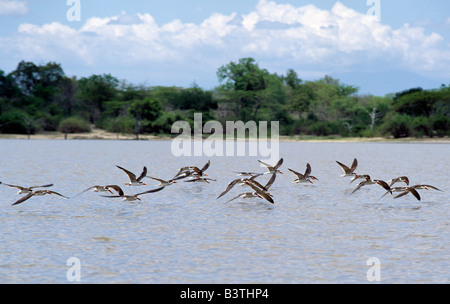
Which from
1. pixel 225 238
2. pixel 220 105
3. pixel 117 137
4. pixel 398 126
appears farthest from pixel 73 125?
pixel 225 238

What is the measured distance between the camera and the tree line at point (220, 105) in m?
99.7

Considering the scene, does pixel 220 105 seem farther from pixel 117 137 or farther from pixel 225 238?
pixel 225 238

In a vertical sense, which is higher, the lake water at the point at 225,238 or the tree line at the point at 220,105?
the tree line at the point at 220,105

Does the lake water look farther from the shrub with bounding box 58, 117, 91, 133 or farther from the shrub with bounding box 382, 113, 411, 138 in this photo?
the shrub with bounding box 58, 117, 91, 133

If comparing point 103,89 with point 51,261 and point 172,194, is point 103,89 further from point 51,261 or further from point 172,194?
point 51,261

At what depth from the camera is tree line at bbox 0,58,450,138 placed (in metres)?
99.7

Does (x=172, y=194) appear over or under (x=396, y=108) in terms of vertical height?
under

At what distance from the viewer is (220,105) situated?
4759 inches

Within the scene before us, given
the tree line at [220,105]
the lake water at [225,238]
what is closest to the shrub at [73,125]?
the tree line at [220,105]

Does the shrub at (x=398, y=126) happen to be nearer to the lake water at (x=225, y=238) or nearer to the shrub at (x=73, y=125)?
the shrub at (x=73, y=125)

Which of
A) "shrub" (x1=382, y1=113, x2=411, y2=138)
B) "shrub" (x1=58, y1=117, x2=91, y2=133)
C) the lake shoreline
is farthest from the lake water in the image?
"shrub" (x1=58, y1=117, x2=91, y2=133)
